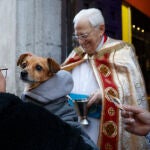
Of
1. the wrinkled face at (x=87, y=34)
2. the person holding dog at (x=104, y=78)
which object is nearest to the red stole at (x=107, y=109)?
the person holding dog at (x=104, y=78)

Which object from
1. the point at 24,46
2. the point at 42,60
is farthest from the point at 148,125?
the point at 24,46

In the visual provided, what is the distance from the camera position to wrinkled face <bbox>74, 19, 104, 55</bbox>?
3424mm

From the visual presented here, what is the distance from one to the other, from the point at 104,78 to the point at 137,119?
101cm

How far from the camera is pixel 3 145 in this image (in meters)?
1.40

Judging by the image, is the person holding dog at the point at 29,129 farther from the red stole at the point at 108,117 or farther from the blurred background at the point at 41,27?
the blurred background at the point at 41,27

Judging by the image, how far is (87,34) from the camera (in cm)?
342

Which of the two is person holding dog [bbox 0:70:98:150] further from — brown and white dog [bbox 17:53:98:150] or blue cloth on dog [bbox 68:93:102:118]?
blue cloth on dog [bbox 68:93:102:118]

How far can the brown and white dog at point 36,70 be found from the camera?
2.36 m

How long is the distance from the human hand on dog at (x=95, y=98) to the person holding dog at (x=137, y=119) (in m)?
0.65

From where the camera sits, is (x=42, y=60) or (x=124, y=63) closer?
(x=42, y=60)

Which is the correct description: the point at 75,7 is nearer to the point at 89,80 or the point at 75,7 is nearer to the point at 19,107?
the point at 89,80

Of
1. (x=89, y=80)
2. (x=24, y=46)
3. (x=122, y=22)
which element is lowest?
(x=89, y=80)

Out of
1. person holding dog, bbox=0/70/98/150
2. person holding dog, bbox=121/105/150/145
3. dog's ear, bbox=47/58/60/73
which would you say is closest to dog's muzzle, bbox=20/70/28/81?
dog's ear, bbox=47/58/60/73

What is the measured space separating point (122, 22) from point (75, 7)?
68 centimetres
